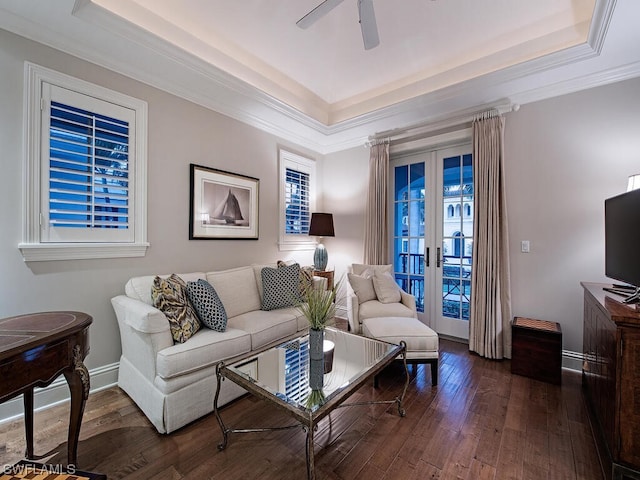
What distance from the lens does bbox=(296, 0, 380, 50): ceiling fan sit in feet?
6.16

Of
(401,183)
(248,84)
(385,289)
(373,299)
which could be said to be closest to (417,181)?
(401,183)

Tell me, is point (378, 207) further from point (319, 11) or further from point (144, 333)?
point (144, 333)

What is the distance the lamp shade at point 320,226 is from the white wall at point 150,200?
0.55 m

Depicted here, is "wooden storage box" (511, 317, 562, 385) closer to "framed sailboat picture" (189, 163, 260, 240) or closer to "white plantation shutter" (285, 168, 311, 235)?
"white plantation shutter" (285, 168, 311, 235)

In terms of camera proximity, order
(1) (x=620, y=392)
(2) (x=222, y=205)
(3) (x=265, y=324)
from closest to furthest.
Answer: (1) (x=620, y=392)
(3) (x=265, y=324)
(2) (x=222, y=205)

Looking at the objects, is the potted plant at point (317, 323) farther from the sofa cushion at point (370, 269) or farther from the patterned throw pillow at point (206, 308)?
the sofa cushion at point (370, 269)

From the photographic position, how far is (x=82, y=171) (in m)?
2.30

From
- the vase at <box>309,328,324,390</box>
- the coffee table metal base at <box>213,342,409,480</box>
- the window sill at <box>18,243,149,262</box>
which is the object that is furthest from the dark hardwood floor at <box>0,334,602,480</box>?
the window sill at <box>18,243,149,262</box>

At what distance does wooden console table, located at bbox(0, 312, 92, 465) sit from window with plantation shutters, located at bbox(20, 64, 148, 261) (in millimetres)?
997

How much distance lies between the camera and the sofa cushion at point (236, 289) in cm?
279

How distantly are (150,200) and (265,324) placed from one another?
1.62 metres

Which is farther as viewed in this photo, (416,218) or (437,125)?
(416,218)

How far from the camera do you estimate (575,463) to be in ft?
5.33

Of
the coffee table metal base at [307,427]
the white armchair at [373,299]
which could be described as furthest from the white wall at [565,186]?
the coffee table metal base at [307,427]
